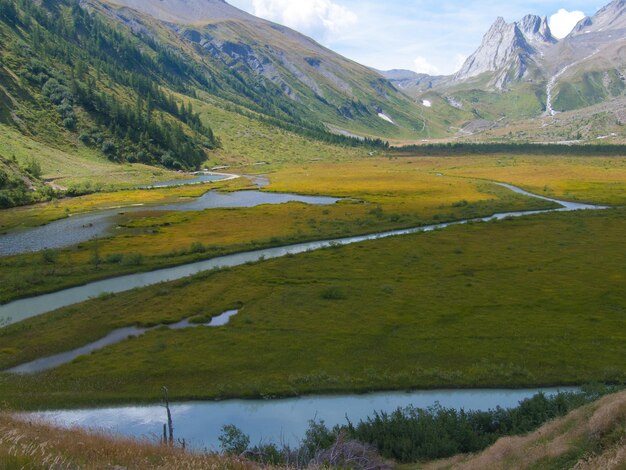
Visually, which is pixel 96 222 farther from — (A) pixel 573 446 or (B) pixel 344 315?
(A) pixel 573 446

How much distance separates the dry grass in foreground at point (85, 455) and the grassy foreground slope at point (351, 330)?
15627mm

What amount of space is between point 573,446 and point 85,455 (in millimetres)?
15029

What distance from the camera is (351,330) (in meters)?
40.4

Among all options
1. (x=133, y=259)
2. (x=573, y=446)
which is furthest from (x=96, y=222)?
(x=573, y=446)

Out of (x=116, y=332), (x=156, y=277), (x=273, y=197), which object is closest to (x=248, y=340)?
(x=116, y=332)

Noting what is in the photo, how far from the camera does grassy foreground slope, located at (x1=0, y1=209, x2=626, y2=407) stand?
32.0 meters

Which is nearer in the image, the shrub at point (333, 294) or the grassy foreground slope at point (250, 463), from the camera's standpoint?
the grassy foreground slope at point (250, 463)

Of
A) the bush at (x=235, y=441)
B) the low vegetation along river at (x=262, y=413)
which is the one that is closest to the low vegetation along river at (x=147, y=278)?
the low vegetation along river at (x=262, y=413)

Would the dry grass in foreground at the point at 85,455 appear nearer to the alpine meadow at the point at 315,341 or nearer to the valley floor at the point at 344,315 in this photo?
the alpine meadow at the point at 315,341

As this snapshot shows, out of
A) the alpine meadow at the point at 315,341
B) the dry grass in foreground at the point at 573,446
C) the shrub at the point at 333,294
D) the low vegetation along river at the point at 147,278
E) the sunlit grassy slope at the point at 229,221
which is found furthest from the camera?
the sunlit grassy slope at the point at 229,221

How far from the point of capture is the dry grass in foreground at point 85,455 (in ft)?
35.9

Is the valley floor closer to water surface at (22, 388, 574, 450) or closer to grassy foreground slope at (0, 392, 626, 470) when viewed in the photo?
water surface at (22, 388, 574, 450)

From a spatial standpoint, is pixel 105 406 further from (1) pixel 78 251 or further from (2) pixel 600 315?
(1) pixel 78 251

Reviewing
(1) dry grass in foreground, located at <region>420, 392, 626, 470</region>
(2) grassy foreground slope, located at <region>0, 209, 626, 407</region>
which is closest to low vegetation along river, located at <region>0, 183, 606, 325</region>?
(2) grassy foreground slope, located at <region>0, 209, 626, 407</region>
